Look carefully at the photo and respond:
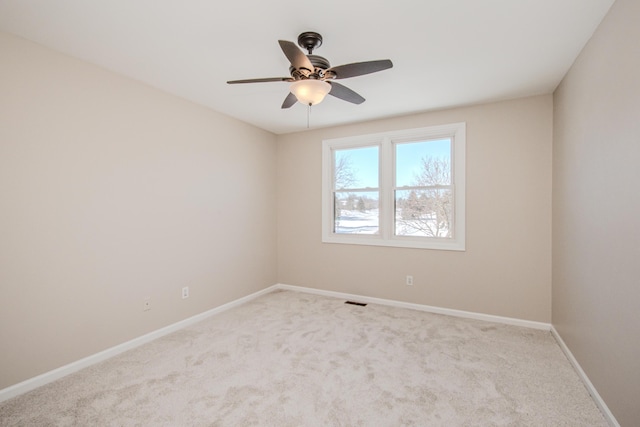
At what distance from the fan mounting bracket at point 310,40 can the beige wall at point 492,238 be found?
2.13 meters

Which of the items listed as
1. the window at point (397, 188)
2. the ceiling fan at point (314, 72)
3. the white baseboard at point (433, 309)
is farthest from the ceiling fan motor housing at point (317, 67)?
the white baseboard at point (433, 309)

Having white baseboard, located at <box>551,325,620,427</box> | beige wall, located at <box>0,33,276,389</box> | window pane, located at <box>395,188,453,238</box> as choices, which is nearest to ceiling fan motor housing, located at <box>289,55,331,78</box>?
beige wall, located at <box>0,33,276,389</box>

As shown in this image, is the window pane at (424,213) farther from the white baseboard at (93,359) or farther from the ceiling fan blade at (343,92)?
the white baseboard at (93,359)

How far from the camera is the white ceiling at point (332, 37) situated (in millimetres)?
1814

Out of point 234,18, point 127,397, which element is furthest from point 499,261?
point 127,397

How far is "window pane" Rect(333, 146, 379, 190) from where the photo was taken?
4.29 m

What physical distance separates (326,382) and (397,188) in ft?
8.73

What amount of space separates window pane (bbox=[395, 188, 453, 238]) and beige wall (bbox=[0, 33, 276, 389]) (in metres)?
2.39

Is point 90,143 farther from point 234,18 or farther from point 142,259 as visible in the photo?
point 234,18

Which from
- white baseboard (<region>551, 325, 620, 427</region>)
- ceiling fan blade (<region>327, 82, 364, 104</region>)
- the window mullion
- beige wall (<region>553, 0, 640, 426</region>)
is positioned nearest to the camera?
beige wall (<region>553, 0, 640, 426</region>)

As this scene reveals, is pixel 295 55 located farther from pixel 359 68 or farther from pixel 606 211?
pixel 606 211

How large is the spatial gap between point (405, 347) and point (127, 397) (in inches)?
89.6

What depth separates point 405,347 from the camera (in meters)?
2.78

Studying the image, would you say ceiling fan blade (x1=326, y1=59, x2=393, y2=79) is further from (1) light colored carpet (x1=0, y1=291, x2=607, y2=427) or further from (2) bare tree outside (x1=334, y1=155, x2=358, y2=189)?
(2) bare tree outside (x1=334, y1=155, x2=358, y2=189)
